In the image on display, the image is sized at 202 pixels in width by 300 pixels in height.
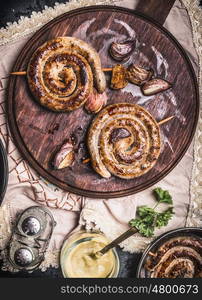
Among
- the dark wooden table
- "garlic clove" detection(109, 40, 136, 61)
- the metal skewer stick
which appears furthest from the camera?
the dark wooden table

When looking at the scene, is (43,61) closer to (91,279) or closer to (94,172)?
(94,172)

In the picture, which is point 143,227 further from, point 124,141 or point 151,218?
point 124,141

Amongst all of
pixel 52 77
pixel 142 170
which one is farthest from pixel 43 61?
pixel 142 170

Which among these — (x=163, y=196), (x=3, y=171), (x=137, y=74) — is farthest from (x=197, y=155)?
(x=3, y=171)

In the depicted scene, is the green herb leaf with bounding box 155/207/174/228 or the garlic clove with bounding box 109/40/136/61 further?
the green herb leaf with bounding box 155/207/174/228

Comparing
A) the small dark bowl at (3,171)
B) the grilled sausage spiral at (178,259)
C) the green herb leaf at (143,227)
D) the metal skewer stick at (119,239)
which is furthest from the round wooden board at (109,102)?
the grilled sausage spiral at (178,259)

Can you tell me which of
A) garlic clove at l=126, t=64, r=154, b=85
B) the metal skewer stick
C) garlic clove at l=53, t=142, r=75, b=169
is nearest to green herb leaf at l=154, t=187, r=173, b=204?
the metal skewer stick

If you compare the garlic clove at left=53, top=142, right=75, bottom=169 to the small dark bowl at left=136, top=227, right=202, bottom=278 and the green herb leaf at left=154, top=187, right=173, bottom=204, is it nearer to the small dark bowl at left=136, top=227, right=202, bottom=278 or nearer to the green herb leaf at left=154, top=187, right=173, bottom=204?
the green herb leaf at left=154, top=187, right=173, bottom=204
